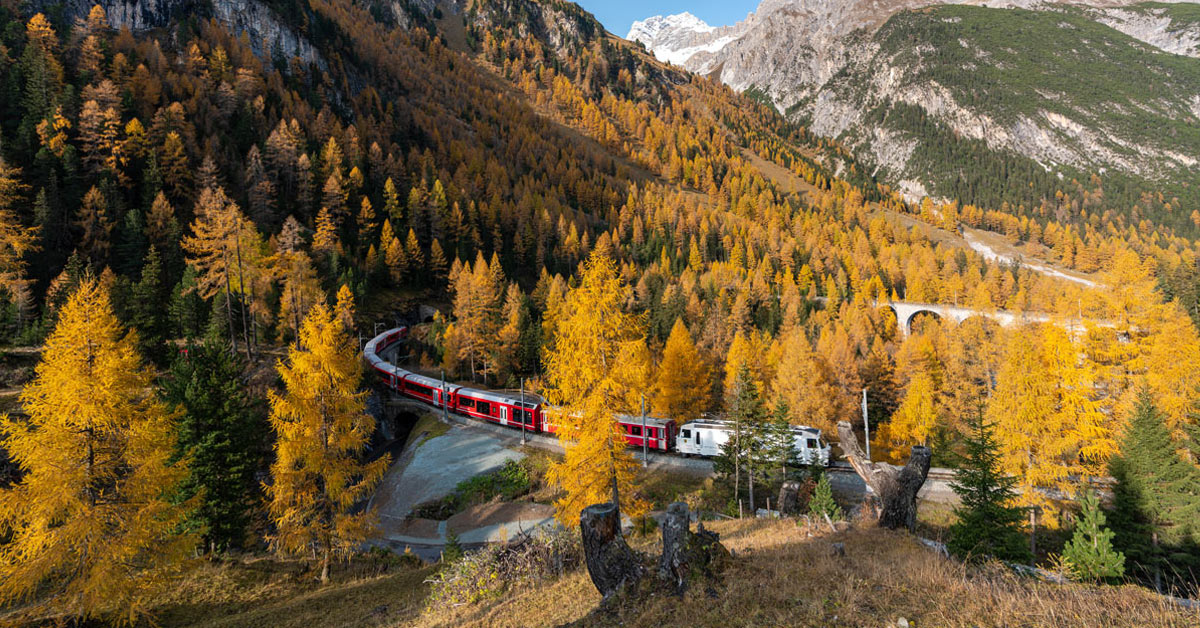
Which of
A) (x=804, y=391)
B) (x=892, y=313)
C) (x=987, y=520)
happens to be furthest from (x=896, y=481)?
(x=892, y=313)

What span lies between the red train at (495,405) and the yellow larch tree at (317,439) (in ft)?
43.6

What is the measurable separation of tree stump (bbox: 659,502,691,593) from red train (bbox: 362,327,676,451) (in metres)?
21.7

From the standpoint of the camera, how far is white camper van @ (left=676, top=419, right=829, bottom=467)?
2939cm

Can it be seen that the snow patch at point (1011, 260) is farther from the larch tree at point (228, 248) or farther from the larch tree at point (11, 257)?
the larch tree at point (11, 257)

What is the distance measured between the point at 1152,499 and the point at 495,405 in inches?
1359

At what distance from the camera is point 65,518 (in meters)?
11.4

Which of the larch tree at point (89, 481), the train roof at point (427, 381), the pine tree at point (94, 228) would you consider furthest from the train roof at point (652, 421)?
the pine tree at point (94, 228)

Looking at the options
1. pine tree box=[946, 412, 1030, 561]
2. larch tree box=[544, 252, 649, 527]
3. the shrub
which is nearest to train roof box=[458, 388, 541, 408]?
larch tree box=[544, 252, 649, 527]

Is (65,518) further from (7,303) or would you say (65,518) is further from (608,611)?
(7,303)

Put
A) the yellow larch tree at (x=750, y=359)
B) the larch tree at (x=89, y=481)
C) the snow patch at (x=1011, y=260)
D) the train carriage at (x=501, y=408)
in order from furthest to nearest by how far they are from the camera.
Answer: the snow patch at (x=1011, y=260)
the yellow larch tree at (x=750, y=359)
the train carriage at (x=501, y=408)
the larch tree at (x=89, y=481)

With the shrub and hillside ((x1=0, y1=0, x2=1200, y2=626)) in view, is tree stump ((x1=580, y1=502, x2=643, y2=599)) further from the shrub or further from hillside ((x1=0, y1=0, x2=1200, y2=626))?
the shrub

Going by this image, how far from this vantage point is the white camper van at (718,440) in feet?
96.4

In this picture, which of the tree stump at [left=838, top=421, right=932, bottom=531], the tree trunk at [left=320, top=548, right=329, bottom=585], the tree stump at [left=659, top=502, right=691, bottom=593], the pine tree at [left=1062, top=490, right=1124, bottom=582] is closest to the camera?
the tree stump at [left=659, top=502, right=691, bottom=593]

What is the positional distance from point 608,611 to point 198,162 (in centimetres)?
7534
